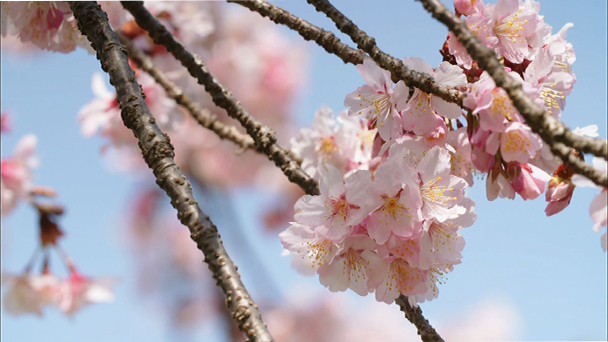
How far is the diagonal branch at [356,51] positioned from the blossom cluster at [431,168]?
0.04m

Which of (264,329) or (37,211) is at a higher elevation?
(37,211)

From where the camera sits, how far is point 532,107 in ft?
2.09

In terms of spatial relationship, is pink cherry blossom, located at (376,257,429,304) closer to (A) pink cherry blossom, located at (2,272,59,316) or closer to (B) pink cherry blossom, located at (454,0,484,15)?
(B) pink cherry blossom, located at (454,0,484,15)

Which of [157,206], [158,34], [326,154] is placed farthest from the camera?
[157,206]

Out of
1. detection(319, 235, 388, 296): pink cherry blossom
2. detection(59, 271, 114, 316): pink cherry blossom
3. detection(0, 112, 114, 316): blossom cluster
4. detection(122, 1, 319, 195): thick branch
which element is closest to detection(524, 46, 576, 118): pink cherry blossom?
detection(319, 235, 388, 296): pink cherry blossom

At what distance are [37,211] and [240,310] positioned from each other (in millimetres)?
1922

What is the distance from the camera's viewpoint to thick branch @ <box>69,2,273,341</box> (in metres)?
0.71

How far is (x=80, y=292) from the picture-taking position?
A: 8.19 feet

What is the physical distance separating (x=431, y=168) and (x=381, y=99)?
0.20 metres

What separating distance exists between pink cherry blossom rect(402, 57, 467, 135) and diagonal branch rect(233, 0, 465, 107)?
0.10 ft

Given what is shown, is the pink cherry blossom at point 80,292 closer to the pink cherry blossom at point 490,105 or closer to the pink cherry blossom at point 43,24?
the pink cherry blossom at point 43,24

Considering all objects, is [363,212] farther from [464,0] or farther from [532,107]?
[464,0]

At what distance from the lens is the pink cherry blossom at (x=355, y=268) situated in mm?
968

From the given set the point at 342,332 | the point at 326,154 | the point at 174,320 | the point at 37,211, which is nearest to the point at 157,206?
the point at 174,320
